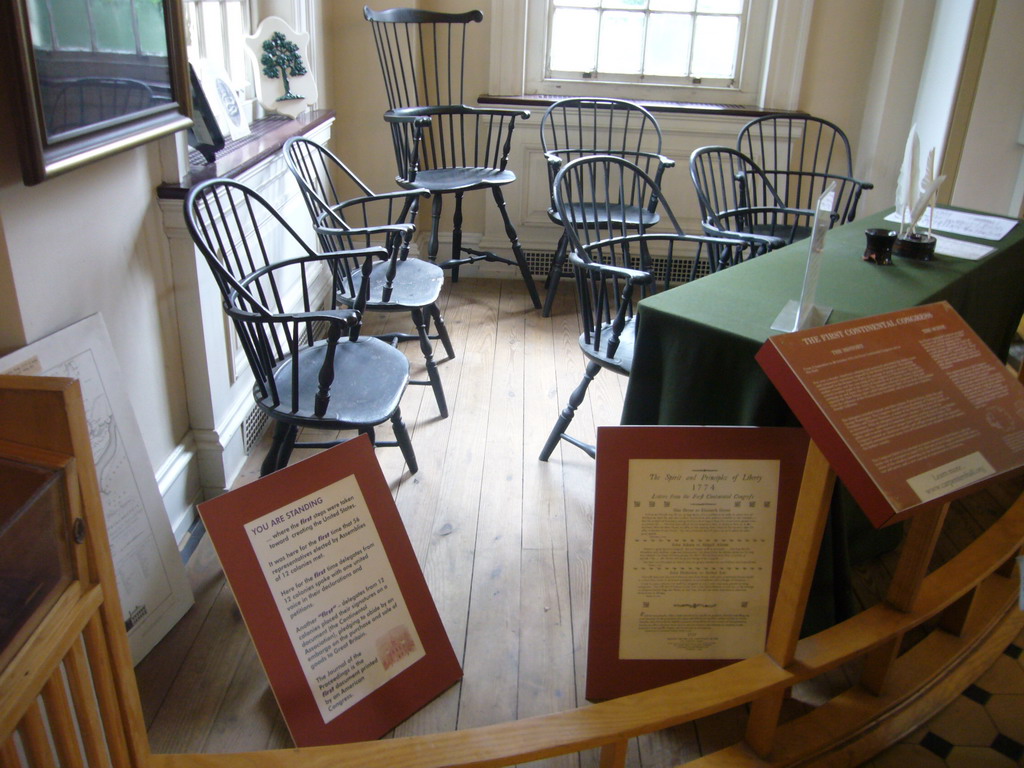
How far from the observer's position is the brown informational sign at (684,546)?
156cm

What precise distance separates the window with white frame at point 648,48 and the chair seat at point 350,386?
233cm

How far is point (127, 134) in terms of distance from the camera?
1635 millimetres

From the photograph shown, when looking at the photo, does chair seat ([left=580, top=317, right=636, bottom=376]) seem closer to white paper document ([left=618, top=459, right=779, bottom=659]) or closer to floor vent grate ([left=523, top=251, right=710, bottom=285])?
white paper document ([left=618, top=459, right=779, bottom=659])

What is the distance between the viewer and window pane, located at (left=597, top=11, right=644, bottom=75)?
3.92m

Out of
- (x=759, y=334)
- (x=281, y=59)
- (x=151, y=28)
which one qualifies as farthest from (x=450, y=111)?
(x=759, y=334)

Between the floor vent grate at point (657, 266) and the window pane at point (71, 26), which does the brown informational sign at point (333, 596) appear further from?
the floor vent grate at point (657, 266)

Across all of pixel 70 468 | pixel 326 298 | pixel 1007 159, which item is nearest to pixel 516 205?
pixel 326 298

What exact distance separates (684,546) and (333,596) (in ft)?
2.19

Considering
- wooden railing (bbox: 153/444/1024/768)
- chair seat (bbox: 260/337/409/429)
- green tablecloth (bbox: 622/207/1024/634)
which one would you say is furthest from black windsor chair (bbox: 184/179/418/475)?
wooden railing (bbox: 153/444/1024/768)

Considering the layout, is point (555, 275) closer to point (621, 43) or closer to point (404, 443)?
point (621, 43)

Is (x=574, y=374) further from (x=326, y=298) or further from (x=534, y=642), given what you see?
(x=534, y=642)

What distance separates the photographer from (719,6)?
388 centimetres

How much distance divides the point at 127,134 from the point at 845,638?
1.65 metres

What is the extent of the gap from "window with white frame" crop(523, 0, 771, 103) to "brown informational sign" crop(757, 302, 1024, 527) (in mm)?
2960
